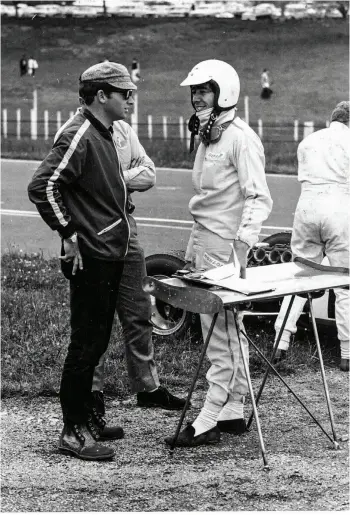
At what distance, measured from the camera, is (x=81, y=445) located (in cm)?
539

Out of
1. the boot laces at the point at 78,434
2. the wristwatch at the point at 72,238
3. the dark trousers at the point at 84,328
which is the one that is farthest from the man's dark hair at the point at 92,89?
the boot laces at the point at 78,434

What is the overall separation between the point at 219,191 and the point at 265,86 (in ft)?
135

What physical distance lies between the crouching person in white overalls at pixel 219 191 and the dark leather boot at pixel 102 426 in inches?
12.5

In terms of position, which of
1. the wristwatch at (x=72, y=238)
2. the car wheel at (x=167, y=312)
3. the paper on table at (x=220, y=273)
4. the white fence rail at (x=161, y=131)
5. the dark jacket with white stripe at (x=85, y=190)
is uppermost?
the white fence rail at (x=161, y=131)

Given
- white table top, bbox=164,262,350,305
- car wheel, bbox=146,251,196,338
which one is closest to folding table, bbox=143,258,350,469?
white table top, bbox=164,262,350,305

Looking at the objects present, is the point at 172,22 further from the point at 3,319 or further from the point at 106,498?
the point at 106,498

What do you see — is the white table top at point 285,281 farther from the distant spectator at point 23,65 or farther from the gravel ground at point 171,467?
the distant spectator at point 23,65

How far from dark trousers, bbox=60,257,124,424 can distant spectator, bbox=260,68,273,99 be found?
135ft

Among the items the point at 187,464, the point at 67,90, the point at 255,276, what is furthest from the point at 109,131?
the point at 67,90

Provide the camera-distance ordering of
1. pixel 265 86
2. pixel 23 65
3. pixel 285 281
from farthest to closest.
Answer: pixel 23 65
pixel 265 86
pixel 285 281

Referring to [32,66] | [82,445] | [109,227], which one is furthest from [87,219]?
[32,66]

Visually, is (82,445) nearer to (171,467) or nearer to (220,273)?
(171,467)

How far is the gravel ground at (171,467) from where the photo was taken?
4754 millimetres

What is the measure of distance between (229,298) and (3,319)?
3.61 m
